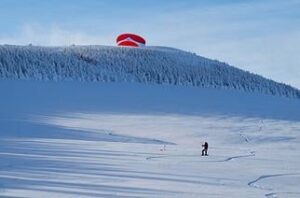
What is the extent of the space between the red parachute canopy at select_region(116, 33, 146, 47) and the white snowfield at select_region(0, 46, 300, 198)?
530 centimetres

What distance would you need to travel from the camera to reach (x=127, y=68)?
66688mm

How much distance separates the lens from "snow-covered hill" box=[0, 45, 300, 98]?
58750mm

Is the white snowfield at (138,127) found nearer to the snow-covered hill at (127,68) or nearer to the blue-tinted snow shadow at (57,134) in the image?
the blue-tinted snow shadow at (57,134)

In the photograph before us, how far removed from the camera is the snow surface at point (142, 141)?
13.4 meters

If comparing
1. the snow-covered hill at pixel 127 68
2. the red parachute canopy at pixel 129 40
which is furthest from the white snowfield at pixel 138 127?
the red parachute canopy at pixel 129 40

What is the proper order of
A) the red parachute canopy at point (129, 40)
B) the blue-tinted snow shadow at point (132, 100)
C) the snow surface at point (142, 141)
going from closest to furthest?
the snow surface at point (142, 141), the blue-tinted snow shadow at point (132, 100), the red parachute canopy at point (129, 40)

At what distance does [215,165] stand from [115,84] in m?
39.1

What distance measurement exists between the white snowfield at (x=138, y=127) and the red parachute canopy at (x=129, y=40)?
17.4 ft

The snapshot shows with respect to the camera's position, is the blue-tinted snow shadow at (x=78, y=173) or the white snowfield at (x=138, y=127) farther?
the white snowfield at (x=138, y=127)

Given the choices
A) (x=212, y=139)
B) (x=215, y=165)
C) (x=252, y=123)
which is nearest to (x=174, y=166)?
(x=215, y=165)

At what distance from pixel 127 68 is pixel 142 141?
3668cm

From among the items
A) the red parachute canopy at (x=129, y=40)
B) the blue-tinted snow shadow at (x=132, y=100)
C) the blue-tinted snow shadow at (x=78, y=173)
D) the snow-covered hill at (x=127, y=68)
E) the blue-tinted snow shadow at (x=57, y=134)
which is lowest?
the blue-tinted snow shadow at (x=78, y=173)

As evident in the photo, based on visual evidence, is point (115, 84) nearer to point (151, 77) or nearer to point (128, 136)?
point (151, 77)

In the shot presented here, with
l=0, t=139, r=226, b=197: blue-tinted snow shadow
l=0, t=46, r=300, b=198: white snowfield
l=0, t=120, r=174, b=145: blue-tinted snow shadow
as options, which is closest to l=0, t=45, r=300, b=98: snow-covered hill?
l=0, t=46, r=300, b=198: white snowfield
